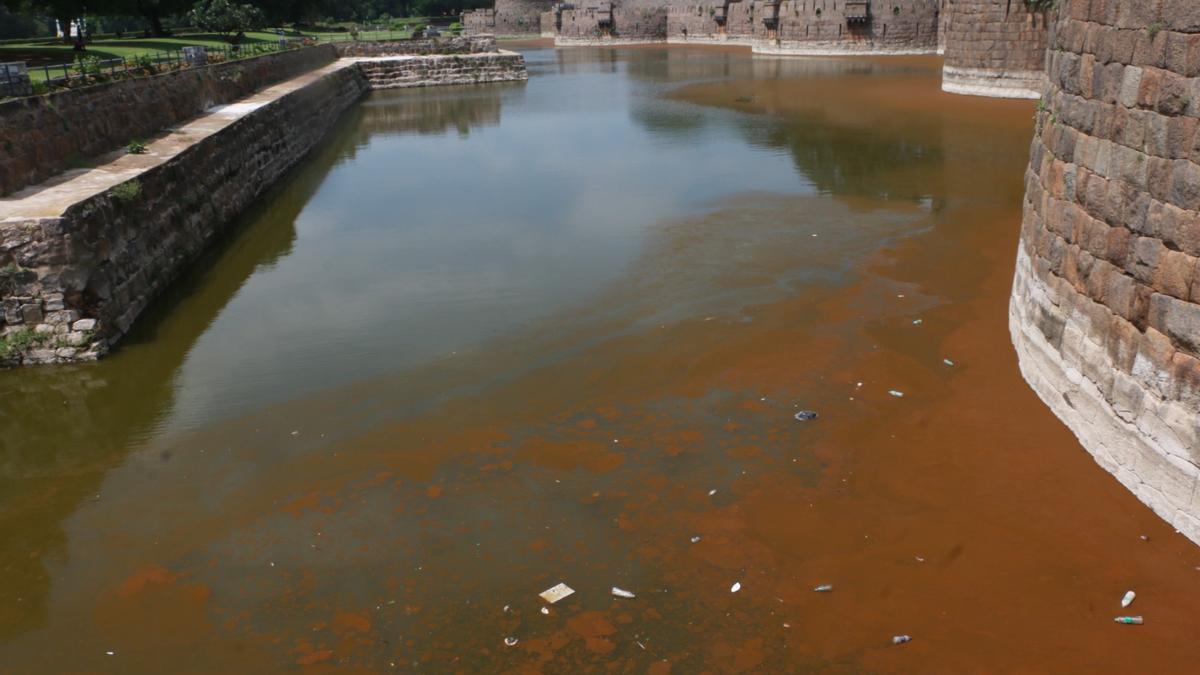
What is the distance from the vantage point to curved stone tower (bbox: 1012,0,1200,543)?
593cm

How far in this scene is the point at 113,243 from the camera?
11.3 meters

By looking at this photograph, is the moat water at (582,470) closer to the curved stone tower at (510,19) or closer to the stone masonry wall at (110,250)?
the stone masonry wall at (110,250)

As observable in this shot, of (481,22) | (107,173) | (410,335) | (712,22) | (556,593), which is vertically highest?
(481,22)

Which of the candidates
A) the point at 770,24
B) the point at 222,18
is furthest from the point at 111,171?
the point at 770,24

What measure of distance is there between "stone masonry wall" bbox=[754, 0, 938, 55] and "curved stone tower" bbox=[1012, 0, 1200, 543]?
1605 inches

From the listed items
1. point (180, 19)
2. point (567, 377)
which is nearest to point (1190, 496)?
point (567, 377)

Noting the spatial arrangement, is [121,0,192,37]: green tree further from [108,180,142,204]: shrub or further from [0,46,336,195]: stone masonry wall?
[108,180,142,204]: shrub

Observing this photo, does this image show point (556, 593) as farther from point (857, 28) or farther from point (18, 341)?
point (857, 28)

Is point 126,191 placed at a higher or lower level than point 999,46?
lower

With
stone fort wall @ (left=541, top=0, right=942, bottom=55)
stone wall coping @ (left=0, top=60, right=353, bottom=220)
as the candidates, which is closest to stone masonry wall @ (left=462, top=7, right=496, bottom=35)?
stone fort wall @ (left=541, top=0, right=942, bottom=55)

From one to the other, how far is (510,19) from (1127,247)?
8602 centimetres

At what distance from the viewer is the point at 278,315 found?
1204 cm

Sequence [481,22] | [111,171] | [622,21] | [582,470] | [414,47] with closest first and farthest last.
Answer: [582,470] < [111,171] < [414,47] < [622,21] < [481,22]

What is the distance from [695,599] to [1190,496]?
11.0ft
